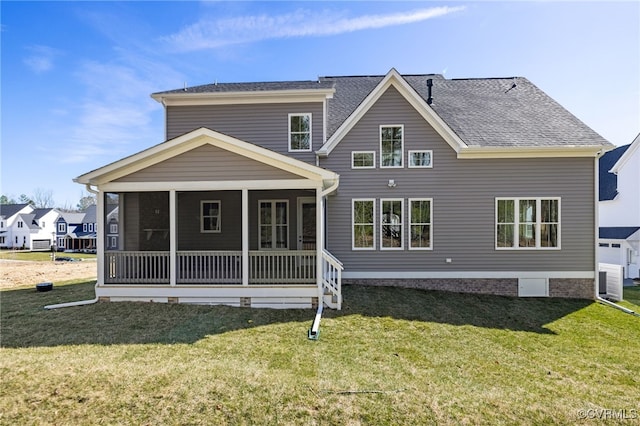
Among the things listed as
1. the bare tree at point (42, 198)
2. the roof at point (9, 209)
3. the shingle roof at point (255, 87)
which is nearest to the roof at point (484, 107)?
the shingle roof at point (255, 87)

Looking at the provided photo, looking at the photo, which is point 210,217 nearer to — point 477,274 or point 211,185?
point 211,185

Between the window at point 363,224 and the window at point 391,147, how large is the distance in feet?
4.83

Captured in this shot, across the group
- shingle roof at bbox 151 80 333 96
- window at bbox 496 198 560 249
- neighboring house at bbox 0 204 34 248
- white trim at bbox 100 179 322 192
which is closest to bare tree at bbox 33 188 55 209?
neighboring house at bbox 0 204 34 248

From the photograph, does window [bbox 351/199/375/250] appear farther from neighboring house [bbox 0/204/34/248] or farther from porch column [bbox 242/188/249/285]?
neighboring house [bbox 0/204/34/248]

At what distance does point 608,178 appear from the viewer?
2094cm

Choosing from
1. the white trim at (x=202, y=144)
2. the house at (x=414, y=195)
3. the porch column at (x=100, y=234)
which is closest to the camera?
the white trim at (x=202, y=144)

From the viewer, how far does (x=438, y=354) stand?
18.1ft

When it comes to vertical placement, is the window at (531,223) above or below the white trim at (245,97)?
below

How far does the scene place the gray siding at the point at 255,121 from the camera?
10.8m

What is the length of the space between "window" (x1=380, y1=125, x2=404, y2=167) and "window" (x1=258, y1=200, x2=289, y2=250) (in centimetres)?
378

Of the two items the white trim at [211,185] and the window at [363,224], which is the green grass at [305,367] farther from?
the white trim at [211,185]

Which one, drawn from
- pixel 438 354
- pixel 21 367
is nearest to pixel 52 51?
pixel 21 367

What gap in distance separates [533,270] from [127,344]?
11.7 meters

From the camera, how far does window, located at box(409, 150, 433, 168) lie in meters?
10.5
